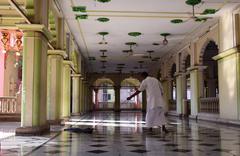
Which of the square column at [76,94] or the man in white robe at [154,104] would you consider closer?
the man in white robe at [154,104]

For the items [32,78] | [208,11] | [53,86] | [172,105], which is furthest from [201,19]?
[172,105]

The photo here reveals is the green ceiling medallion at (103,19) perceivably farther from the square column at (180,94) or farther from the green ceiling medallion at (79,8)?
the square column at (180,94)

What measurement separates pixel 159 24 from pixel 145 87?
5.31 m

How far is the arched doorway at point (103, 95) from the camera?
3462 cm

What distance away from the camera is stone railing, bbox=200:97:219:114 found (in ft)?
43.2

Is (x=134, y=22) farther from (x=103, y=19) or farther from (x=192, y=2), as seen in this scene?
(x=192, y=2)

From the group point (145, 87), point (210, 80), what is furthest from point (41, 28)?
point (210, 80)

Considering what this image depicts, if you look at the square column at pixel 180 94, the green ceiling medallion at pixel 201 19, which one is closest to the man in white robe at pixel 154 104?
the green ceiling medallion at pixel 201 19

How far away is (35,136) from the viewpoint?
6457 millimetres

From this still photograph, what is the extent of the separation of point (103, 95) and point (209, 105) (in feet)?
90.8

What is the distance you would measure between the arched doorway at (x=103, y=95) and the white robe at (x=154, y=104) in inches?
949

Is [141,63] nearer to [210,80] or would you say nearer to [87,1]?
[210,80]

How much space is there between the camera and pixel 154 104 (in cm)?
793

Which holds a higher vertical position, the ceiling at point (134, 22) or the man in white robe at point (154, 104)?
the ceiling at point (134, 22)
